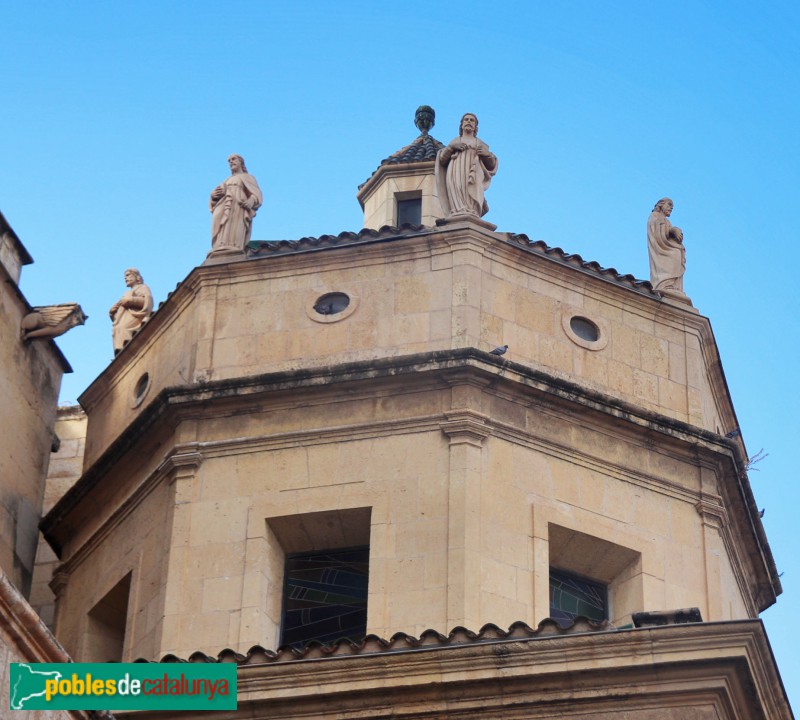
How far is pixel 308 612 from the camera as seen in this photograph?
84.7 feet

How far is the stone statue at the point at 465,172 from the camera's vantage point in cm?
2805

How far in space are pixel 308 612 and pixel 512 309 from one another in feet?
13.5

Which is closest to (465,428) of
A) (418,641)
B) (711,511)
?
(711,511)

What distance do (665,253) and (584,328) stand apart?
1907 millimetres

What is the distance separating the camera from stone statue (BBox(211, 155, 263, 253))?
2853 cm

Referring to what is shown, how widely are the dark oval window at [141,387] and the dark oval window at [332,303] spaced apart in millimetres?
2303

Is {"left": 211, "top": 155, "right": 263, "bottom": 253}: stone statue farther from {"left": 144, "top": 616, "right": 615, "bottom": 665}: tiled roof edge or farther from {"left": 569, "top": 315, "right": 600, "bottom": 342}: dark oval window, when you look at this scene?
{"left": 144, "top": 616, "right": 615, "bottom": 665}: tiled roof edge

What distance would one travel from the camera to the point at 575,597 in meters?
26.3

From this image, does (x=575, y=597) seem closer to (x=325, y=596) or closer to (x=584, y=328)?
(x=325, y=596)

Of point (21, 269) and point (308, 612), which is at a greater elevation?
point (21, 269)

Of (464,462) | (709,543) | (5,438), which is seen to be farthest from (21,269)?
(709,543)

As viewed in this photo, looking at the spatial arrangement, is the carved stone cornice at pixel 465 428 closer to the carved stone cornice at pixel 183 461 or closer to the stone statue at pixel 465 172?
the carved stone cornice at pixel 183 461

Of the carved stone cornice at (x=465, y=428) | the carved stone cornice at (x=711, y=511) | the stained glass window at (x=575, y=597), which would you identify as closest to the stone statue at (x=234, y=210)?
the carved stone cornice at (x=465, y=428)

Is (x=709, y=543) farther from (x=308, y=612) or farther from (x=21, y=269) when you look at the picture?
(x=21, y=269)
